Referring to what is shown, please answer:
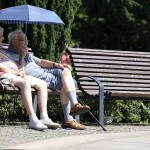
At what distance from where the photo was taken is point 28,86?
8.47 meters

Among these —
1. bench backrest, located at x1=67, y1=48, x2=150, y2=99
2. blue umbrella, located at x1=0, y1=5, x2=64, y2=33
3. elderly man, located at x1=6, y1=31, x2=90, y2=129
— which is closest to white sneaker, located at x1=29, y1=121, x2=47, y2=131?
elderly man, located at x1=6, y1=31, x2=90, y2=129

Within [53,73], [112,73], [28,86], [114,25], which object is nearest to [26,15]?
[53,73]

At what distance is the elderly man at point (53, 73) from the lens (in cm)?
894

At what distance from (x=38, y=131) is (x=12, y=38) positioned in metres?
1.55

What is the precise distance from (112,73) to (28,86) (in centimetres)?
254

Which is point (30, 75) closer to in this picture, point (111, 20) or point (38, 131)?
point (38, 131)

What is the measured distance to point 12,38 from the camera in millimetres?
9297

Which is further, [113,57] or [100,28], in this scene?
[100,28]

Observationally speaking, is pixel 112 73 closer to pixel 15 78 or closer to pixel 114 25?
pixel 15 78

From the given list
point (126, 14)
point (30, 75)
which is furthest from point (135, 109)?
point (126, 14)

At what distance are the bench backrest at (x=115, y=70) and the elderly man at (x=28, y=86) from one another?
1.45 meters

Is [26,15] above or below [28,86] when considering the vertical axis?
above

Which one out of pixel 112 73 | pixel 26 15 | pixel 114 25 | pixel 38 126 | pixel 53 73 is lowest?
pixel 114 25

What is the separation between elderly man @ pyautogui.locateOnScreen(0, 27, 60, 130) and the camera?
8.42m
